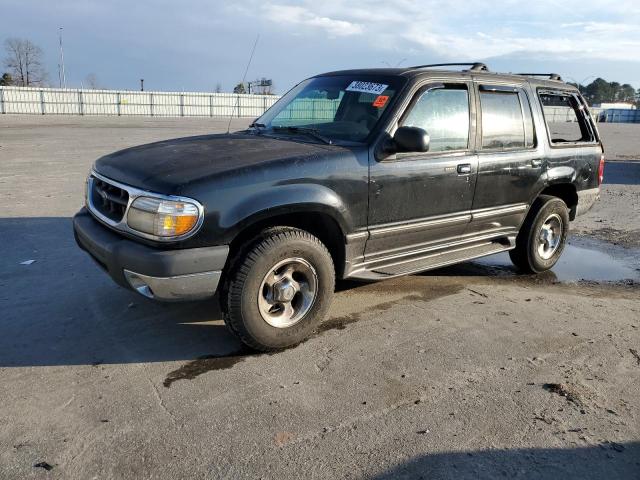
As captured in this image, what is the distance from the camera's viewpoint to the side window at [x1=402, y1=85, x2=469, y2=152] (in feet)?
14.1

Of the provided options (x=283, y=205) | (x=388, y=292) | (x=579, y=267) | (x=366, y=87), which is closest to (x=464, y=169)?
(x=366, y=87)

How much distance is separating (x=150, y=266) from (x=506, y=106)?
11.5 feet

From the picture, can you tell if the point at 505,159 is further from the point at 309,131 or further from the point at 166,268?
the point at 166,268

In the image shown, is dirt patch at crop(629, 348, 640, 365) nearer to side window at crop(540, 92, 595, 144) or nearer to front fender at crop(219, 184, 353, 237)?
side window at crop(540, 92, 595, 144)

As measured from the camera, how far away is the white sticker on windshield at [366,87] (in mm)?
4340

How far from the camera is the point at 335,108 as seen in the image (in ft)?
14.9

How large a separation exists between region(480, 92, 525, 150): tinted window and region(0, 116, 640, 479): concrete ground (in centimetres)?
139

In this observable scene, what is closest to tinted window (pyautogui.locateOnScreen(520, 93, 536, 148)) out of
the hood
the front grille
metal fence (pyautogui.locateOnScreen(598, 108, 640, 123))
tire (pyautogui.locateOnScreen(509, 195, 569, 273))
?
tire (pyautogui.locateOnScreen(509, 195, 569, 273))

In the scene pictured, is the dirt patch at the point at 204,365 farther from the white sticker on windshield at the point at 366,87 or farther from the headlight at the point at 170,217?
the white sticker on windshield at the point at 366,87

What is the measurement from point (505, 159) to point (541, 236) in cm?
124

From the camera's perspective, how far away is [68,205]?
798 cm

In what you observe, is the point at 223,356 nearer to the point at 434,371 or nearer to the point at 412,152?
the point at 434,371

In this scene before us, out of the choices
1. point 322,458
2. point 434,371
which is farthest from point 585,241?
point 322,458

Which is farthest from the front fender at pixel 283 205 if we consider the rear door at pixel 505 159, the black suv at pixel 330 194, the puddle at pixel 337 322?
the rear door at pixel 505 159
